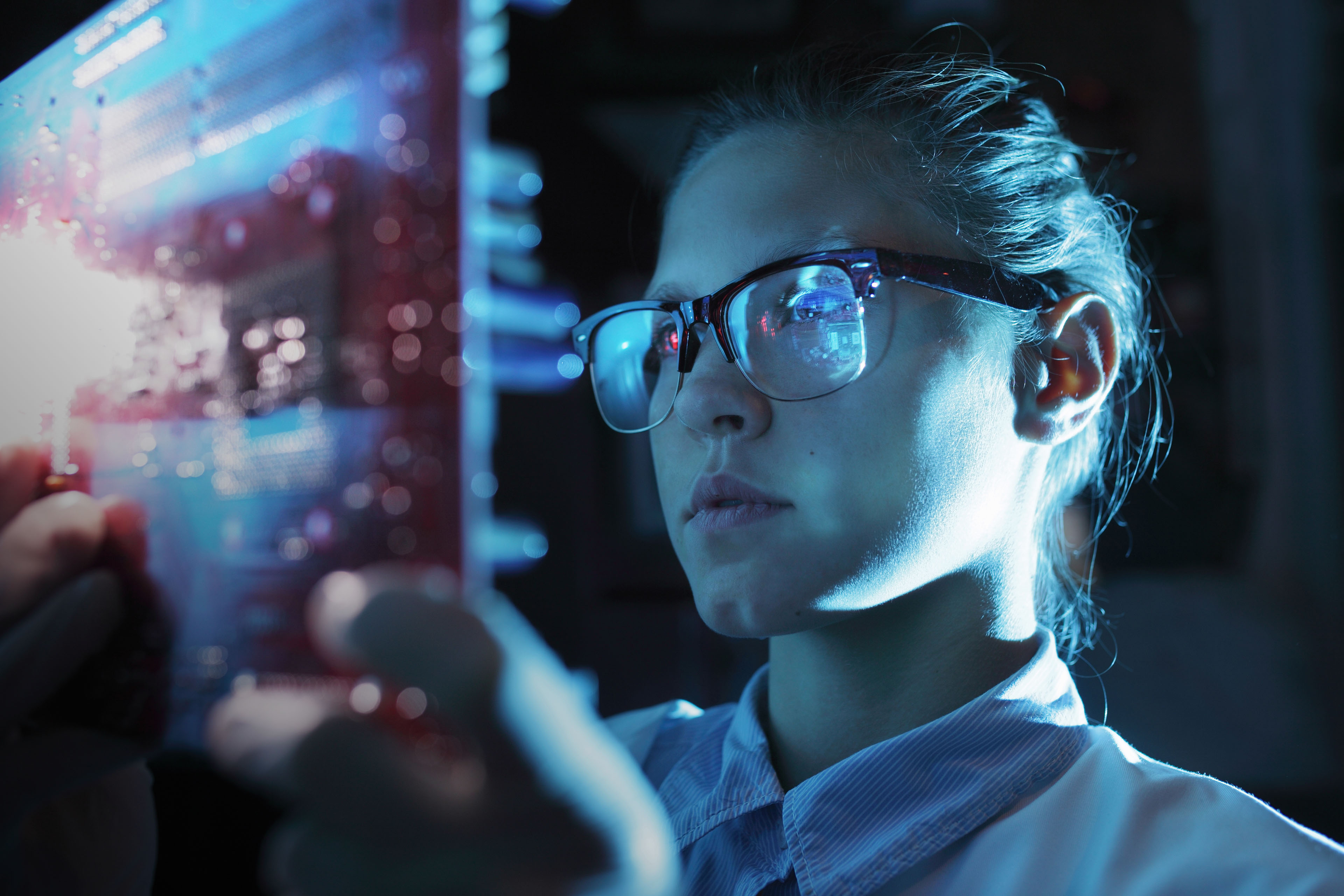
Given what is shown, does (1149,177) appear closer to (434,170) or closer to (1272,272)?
(1272,272)

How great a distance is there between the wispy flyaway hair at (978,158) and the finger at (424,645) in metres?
0.60

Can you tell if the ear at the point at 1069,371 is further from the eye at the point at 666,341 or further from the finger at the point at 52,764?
the finger at the point at 52,764

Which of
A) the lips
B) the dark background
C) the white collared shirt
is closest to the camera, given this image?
the white collared shirt

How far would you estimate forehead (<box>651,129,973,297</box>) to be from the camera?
72 centimetres

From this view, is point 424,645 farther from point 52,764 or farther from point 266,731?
point 52,764

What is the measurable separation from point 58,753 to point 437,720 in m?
0.30

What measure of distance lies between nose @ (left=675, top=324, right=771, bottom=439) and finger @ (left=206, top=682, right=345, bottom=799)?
0.40 m

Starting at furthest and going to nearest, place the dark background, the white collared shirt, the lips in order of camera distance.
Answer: the dark background < the lips < the white collared shirt

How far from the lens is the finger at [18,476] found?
480 mm

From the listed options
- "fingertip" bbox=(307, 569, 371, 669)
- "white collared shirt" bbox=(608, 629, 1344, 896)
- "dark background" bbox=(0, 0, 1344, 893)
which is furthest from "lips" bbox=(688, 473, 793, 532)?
"dark background" bbox=(0, 0, 1344, 893)

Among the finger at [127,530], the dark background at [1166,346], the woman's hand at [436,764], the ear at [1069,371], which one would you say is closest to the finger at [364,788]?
the woman's hand at [436,764]

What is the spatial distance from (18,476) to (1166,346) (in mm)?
2266

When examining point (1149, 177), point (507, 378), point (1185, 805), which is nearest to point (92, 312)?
point (1185, 805)

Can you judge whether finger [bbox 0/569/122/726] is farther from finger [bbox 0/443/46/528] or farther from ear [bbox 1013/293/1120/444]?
ear [bbox 1013/293/1120/444]
